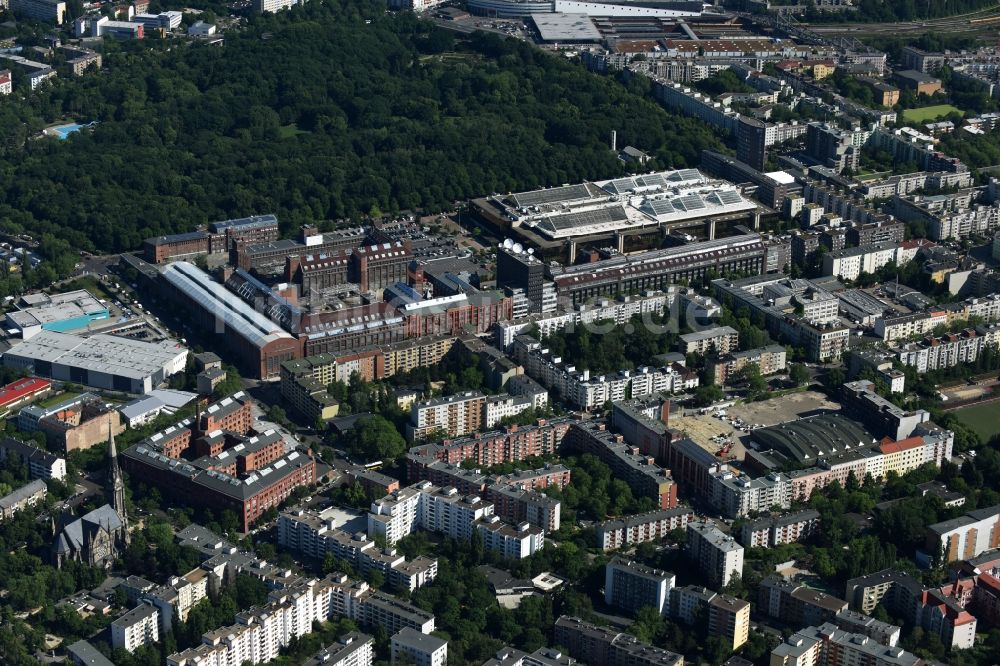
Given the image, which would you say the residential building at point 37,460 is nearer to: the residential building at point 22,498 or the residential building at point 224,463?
the residential building at point 22,498

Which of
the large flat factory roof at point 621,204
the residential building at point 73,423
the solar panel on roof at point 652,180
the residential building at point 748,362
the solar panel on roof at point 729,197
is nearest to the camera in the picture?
the residential building at point 73,423

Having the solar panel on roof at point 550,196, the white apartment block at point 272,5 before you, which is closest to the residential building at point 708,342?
the solar panel on roof at point 550,196

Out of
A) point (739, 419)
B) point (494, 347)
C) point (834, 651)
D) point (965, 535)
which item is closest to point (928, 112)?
point (494, 347)

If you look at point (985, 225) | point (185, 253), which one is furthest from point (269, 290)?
point (985, 225)

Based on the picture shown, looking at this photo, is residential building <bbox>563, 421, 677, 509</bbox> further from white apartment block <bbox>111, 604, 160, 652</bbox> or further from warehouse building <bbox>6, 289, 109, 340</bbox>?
warehouse building <bbox>6, 289, 109, 340</bbox>

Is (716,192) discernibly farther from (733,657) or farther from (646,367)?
(733,657)

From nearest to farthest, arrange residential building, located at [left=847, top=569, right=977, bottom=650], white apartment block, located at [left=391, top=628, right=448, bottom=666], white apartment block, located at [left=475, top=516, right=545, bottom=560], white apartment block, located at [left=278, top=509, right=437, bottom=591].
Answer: white apartment block, located at [left=391, top=628, right=448, bottom=666]
residential building, located at [left=847, top=569, right=977, bottom=650]
white apartment block, located at [left=278, top=509, right=437, bottom=591]
white apartment block, located at [left=475, top=516, right=545, bottom=560]

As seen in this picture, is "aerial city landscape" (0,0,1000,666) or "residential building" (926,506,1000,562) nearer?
"aerial city landscape" (0,0,1000,666)

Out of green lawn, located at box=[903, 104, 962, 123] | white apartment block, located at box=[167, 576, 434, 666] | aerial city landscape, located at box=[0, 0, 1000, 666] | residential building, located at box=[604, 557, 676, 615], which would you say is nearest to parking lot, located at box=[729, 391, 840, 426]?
aerial city landscape, located at box=[0, 0, 1000, 666]
